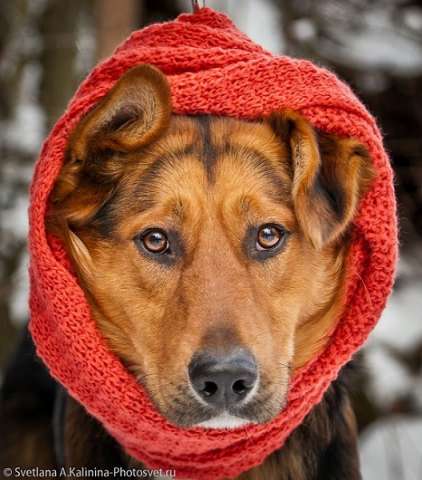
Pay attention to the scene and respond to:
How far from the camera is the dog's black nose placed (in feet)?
7.10

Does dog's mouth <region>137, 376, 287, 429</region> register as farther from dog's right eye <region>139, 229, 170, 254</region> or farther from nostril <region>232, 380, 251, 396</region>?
dog's right eye <region>139, 229, 170, 254</region>

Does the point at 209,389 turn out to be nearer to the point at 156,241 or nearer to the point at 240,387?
the point at 240,387

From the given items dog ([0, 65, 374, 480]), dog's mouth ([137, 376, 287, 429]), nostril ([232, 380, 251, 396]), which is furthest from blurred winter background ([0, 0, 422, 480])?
nostril ([232, 380, 251, 396])

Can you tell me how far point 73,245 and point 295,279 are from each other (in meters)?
0.64

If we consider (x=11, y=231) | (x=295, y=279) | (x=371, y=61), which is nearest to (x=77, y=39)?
(x=11, y=231)

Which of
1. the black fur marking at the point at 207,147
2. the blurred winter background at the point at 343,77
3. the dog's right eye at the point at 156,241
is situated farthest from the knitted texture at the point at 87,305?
the blurred winter background at the point at 343,77

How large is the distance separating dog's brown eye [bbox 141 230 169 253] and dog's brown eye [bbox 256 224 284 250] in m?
0.26

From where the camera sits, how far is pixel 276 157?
2572mm

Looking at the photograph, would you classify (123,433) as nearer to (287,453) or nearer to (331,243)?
(287,453)

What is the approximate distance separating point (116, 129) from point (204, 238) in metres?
0.39

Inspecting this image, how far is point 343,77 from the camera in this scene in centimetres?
559

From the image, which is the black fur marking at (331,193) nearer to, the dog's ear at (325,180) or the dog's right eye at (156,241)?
the dog's ear at (325,180)

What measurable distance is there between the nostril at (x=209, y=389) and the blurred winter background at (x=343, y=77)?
318cm

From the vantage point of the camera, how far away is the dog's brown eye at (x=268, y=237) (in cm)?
245
